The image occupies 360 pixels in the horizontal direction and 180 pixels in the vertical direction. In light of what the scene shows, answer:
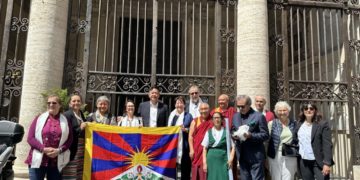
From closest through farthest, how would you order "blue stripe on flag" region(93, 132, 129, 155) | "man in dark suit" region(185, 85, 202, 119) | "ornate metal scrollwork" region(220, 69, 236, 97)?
"blue stripe on flag" region(93, 132, 129, 155)
"man in dark suit" region(185, 85, 202, 119)
"ornate metal scrollwork" region(220, 69, 236, 97)

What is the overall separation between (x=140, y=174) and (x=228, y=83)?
3.67 m

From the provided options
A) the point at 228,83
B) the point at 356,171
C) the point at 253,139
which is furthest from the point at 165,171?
the point at 356,171

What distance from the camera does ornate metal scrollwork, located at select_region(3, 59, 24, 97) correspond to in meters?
8.22

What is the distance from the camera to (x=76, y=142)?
221 inches

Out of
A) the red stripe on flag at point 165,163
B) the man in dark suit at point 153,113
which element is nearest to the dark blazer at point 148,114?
the man in dark suit at point 153,113

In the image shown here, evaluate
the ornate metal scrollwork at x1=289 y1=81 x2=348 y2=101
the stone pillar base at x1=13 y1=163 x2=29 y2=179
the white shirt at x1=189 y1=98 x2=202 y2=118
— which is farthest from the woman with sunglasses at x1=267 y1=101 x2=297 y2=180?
the stone pillar base at x1=13 y1=163 x2=29 y2=179

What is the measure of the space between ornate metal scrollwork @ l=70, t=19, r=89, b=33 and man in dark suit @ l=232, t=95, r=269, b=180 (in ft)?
15.5

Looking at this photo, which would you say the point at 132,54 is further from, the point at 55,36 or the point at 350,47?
the point at 350,47

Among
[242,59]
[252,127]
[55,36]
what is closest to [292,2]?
[242,59]

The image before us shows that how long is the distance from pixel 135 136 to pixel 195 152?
1.10 meters

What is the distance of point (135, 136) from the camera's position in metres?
6.23

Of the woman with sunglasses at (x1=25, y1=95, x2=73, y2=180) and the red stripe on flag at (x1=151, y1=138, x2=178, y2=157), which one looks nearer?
the woman with sunglasses at (x1=25, y1=95, x2=73, y2=180)

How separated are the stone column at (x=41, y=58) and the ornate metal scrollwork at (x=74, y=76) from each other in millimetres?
208

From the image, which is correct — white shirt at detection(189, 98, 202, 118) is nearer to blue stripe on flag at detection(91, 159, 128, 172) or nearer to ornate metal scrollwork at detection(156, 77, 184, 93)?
blue stripe on flag at detection(91, 159, 128, 172)
